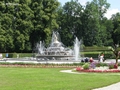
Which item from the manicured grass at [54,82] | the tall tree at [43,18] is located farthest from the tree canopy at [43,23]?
the manicured grass at [54,82]

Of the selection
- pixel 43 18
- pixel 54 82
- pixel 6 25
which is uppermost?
pixel 43 18

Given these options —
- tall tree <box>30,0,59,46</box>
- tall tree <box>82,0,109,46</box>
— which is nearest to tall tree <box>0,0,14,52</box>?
tall tree <box>30,0,59,46</box>

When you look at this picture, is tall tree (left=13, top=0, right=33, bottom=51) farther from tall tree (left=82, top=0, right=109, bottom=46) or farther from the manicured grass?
the manicured grass

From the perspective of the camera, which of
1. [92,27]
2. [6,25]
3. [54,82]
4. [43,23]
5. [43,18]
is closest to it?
[54,82]

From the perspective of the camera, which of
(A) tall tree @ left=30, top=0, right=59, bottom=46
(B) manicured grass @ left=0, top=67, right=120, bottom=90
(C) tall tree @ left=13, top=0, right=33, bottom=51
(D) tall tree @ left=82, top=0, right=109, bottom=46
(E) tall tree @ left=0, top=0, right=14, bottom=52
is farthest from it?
(D) tall tree @ left=82, top=0, right=109, bottom=46

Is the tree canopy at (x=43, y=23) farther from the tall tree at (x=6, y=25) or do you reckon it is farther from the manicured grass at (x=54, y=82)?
the manicured grass at (x=54, y=82)

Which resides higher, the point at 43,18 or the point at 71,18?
the point at 71,18

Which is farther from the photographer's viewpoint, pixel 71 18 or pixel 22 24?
pixel 71 18

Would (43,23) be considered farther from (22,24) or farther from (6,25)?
(6,25)

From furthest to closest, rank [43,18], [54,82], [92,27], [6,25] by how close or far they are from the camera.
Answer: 1. [92,27]
2. [43,18]
3. [6,25]
4. [54,82]

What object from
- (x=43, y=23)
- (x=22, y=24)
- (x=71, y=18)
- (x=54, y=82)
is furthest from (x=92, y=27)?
(x=54, y=82)

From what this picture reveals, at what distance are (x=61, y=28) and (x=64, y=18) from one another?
2.99 m

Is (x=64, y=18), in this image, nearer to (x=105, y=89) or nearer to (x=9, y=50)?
(x=9, y=50)

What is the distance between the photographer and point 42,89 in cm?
1297
